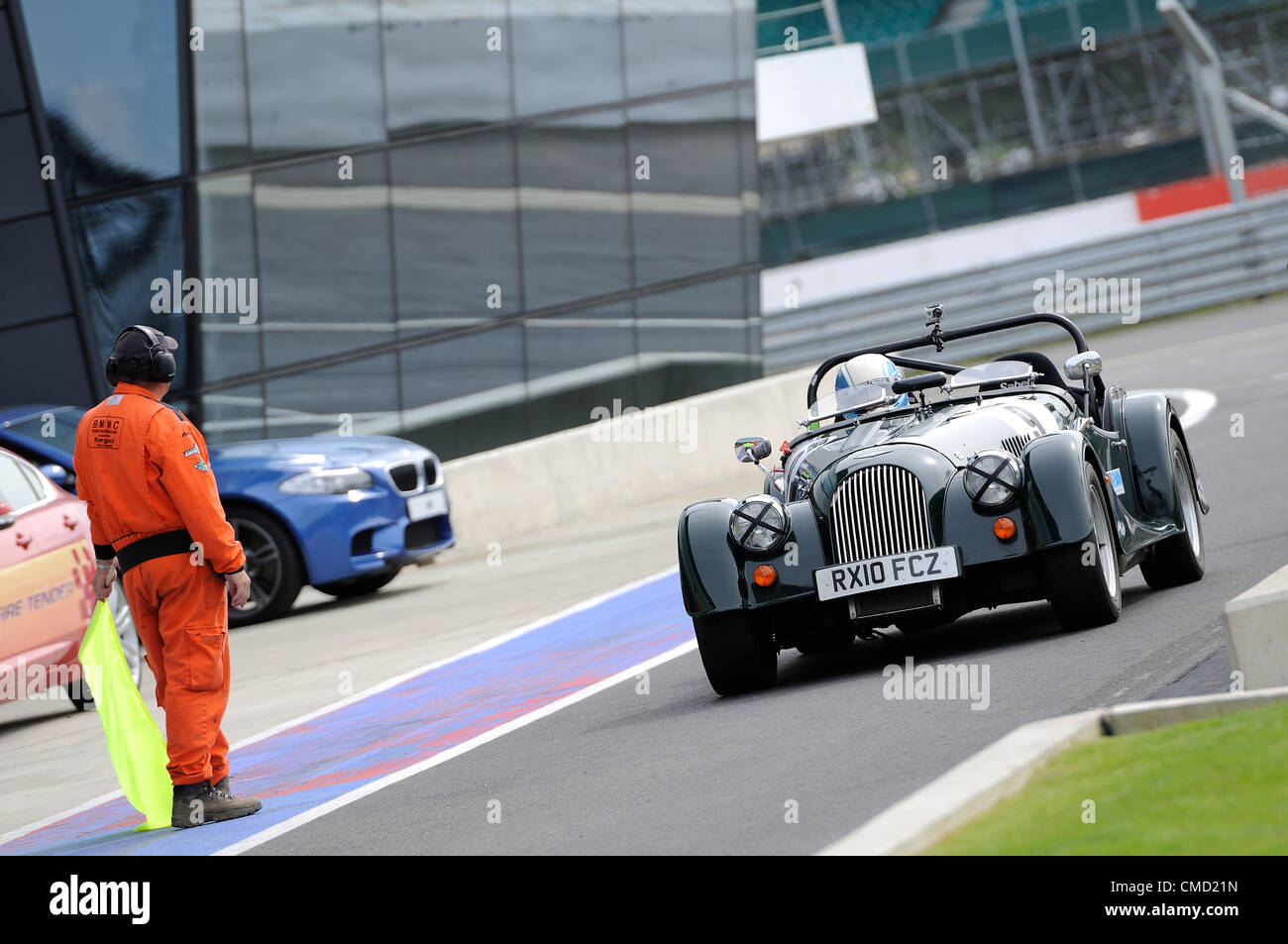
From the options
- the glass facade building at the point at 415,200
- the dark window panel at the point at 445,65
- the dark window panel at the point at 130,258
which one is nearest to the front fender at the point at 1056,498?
the dark window panel at the point at 130,258

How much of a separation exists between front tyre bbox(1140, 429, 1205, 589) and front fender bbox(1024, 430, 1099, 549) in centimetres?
130

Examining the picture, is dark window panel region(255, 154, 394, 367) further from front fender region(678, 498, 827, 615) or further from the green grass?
the green grass

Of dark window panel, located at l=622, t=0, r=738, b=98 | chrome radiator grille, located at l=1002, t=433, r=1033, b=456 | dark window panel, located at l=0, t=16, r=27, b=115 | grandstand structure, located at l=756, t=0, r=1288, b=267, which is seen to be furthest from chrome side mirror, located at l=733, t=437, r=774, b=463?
grandstand structure, located at l=756, t=0, r=1288, b=267

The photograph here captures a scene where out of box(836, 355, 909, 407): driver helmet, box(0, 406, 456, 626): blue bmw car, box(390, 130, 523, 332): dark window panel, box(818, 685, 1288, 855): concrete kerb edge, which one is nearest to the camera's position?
box(818, 685, 1288, 855): concrete kerb edge

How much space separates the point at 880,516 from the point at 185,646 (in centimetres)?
284

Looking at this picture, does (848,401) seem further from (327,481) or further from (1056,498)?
(327,481)

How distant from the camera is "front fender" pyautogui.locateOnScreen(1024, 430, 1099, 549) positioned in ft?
25.5

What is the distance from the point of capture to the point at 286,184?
803 inches

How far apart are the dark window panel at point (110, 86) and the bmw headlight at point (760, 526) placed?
13.0 m

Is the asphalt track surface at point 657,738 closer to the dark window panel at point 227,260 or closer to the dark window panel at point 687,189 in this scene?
the dark window panel at point 227,260

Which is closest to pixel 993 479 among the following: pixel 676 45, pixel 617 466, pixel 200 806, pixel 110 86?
pixel 200 806

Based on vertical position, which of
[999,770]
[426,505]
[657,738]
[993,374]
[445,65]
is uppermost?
[445,65]

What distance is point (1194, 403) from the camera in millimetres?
18266

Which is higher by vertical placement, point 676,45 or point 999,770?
point 676,45
